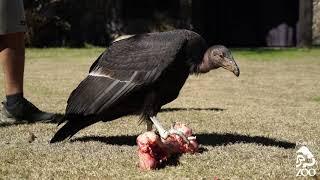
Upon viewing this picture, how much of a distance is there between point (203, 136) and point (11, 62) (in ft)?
6.46

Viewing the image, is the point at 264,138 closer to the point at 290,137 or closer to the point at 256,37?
the point at 290,137

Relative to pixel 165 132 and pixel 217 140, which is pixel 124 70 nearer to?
pixel 165 132

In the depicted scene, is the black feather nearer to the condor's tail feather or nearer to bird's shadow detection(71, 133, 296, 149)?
the condor's tail feather

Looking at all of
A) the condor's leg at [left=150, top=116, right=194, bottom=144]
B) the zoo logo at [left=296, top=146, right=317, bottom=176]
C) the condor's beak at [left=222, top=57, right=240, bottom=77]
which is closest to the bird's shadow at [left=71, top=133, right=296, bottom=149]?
the condor's leg at [left=150, top=116, right=194, bottom=144]

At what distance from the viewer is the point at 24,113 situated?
20.3 feet

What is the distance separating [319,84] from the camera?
1088cm

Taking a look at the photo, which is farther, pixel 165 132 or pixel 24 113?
pixel 24 113

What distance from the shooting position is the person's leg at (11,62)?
619 cm

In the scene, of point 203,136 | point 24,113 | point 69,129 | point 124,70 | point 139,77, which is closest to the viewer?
point 139,77

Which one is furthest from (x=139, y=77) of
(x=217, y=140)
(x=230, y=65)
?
A: (x=217, y=140)

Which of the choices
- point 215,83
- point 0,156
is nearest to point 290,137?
point 0,156

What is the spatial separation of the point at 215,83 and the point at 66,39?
37.6ft

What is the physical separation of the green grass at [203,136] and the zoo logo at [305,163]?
2.4 inches

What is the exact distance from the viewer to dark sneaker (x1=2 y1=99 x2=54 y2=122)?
6.16 meters
